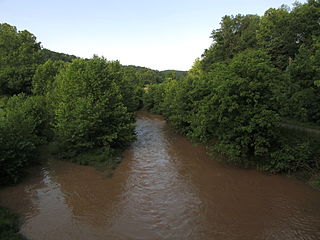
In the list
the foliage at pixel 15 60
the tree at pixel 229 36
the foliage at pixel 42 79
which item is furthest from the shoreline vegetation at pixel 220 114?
the foliage at pixel 15 60

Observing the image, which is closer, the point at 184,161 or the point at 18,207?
the point at 18,207

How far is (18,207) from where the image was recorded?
12375mm

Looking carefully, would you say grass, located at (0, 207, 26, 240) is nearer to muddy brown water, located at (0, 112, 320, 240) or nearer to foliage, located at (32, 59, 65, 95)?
muddy brown water, located at (0, 112, 320, 240)

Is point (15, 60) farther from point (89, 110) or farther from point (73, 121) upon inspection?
point (89, 110)

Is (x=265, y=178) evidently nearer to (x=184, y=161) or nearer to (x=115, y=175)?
(x=184, y=161)

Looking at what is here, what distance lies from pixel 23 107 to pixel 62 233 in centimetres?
1269

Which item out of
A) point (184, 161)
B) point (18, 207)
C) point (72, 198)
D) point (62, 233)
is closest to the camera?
point (62, 233)

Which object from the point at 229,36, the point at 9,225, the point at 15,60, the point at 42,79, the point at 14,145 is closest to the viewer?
the point at 9,225

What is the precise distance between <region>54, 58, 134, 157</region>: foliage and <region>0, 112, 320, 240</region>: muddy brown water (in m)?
2.60

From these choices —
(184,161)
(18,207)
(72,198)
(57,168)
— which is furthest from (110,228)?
(184,161)

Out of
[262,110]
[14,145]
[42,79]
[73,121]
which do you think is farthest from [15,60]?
[262,110]

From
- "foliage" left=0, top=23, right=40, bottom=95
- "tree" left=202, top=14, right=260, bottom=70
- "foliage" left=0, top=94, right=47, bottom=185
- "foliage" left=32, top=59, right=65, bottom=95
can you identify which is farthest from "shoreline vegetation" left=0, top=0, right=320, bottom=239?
"foliage" left=0, top=23, right=40, bottom=95

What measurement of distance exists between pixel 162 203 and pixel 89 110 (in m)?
9.66

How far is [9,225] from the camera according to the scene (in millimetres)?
10305
